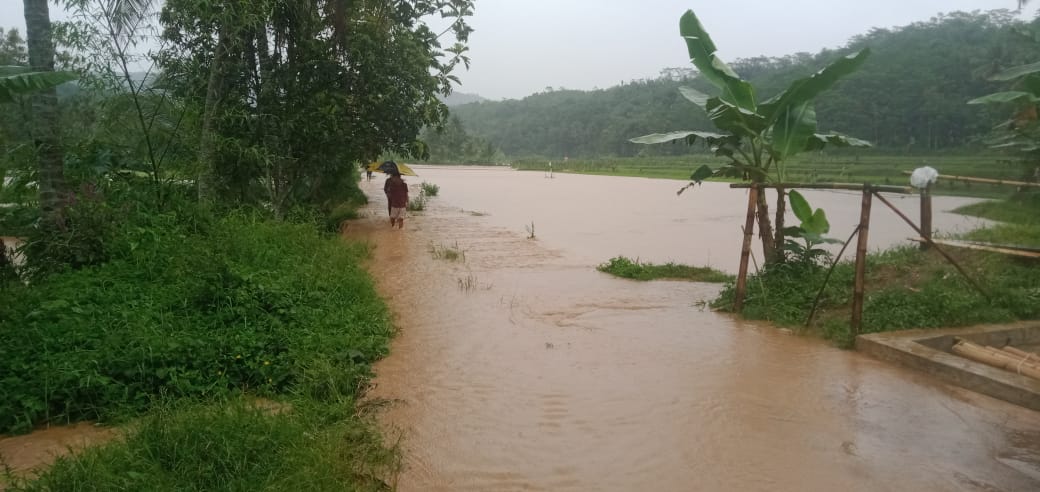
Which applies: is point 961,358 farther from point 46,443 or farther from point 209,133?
point 209,133

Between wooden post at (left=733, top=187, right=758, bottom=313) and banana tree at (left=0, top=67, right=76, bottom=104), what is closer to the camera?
banana tree at (left=0, top=67, right=76, bottom=104)

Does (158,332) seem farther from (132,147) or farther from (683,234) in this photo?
(683,234)

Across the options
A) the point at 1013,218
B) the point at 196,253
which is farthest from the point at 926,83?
the point at 196,253

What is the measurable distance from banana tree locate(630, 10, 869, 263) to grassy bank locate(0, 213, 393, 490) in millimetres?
4199

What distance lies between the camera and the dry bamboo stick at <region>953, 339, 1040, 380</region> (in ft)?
15.4

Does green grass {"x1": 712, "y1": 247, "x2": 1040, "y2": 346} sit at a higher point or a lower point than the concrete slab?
higher

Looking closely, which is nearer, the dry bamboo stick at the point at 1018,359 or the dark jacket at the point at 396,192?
the dry bamboo stick at the point at 1018,359

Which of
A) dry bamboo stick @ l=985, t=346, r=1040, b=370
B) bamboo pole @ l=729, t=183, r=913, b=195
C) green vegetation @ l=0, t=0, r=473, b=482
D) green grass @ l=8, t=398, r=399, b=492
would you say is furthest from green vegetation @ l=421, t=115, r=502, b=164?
green grass @ l=8, t=398, r=399, b=492

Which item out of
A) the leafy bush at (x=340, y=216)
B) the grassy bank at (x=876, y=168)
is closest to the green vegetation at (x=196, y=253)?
the leafy bush at (x=340, y=216)

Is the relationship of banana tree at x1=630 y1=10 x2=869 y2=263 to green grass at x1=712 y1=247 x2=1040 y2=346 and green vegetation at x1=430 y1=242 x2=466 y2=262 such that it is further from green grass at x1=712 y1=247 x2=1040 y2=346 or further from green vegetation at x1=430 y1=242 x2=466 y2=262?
green vegetation at x1=430 y1=242 x2=466 y2=262

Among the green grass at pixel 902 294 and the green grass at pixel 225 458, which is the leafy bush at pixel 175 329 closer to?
the green grass at pixel 225 458

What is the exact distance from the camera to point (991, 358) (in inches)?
198

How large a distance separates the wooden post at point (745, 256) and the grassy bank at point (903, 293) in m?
0.10

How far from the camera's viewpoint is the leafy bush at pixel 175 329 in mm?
4180
